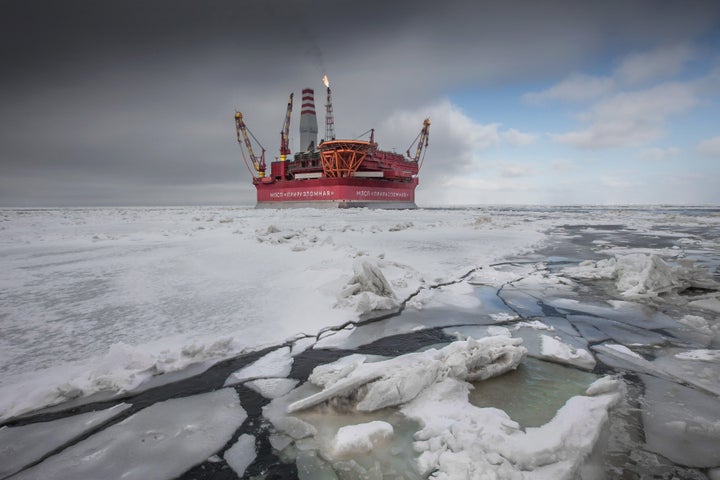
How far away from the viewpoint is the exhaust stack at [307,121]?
4406 cm

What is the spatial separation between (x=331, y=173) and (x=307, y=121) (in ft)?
50.7

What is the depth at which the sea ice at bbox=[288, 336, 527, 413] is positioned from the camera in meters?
1.60

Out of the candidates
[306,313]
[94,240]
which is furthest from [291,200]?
[306,313]

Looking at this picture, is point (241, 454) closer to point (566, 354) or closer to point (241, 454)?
point (241, 454)

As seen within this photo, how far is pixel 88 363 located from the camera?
1949mm

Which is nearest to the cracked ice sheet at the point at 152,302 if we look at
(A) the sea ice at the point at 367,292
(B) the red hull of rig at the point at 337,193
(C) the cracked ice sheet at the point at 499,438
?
(A) the sea ice at the point at 367,292

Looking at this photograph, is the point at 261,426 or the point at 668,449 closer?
the point at 668,449

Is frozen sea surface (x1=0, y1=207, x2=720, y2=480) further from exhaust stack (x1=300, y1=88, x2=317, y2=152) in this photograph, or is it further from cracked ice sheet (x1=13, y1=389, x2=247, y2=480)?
exhaust stack (x1=300, y1=88, x2=317, y2=152)

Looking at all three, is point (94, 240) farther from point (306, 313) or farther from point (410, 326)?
point (410, 326)

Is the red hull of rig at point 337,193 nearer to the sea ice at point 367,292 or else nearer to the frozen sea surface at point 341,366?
the frozen sea surface at point 341,366

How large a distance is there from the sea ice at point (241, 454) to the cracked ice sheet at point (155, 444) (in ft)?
0.21

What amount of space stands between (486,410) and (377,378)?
0.55m

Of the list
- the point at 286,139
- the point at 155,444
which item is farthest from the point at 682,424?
the point at 286,139

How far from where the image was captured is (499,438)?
1302 millimetres
